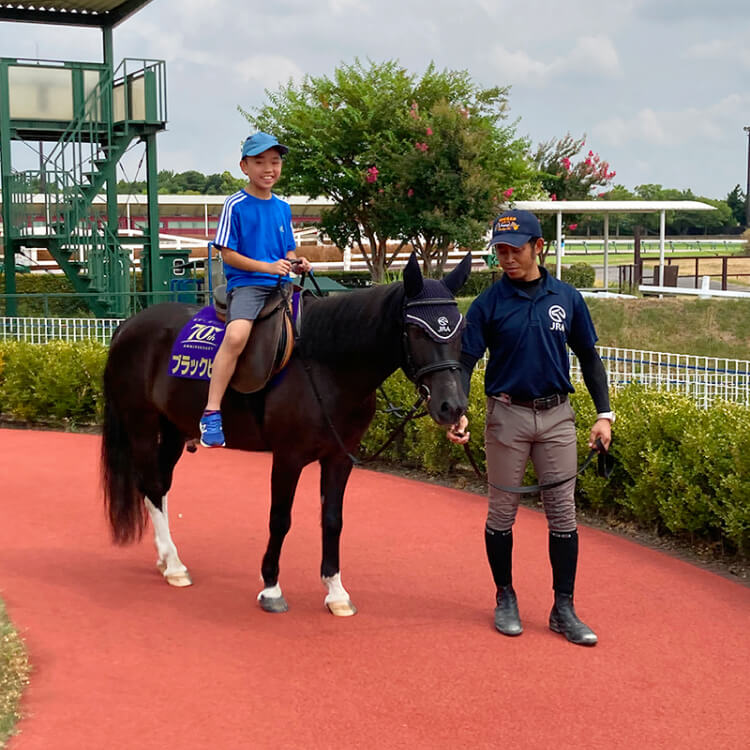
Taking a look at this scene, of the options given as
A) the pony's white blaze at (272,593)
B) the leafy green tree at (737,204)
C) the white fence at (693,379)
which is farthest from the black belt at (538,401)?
the leafy green tree at (737,204)

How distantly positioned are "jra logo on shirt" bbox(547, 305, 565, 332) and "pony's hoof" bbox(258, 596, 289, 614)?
220 centimetres

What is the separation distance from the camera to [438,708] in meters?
4.30

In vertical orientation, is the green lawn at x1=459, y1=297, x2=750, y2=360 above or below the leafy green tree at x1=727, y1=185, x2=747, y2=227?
below

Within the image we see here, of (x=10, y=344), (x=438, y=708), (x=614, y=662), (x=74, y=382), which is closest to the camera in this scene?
(x=438, y=708)

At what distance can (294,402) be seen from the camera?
17.6 ft

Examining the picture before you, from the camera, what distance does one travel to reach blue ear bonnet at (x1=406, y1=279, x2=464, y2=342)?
4.69 meters

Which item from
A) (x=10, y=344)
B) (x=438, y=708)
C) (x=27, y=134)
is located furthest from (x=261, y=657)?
(x=27, y=134)

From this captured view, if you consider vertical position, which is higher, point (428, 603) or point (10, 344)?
point (10, 344)

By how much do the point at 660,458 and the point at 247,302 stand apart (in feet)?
11.3

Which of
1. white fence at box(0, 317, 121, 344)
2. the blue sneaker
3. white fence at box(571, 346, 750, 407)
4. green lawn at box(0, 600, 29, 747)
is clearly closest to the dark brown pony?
the blue sneaker

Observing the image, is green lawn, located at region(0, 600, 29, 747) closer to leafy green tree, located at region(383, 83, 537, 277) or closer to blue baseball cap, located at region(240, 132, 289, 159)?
blue baseball cap, located at region(240, 132, 289, 159)

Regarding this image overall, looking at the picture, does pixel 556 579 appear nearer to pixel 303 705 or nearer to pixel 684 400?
pixel 303 705

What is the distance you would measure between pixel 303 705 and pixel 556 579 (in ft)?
5.23

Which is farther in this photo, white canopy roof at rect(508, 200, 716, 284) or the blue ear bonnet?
white canopy roof at rect(508, 200, 716, 284)
